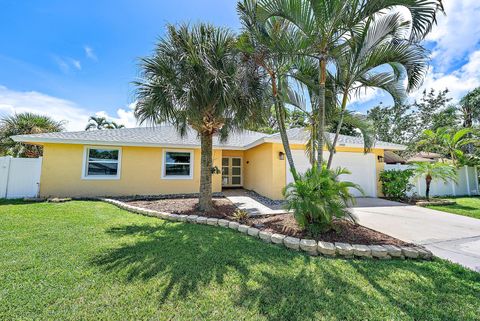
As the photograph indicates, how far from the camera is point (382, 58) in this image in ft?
17.7

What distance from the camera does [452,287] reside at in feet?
10.1

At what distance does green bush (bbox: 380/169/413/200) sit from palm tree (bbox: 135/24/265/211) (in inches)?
343

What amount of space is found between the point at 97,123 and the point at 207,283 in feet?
95.2

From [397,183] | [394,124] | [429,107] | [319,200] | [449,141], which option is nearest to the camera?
[319,200]

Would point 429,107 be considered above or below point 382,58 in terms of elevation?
above

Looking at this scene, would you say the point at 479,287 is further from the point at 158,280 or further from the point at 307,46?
the point at 307,46

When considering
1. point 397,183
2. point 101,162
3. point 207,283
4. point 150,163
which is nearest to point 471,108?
point 397,183

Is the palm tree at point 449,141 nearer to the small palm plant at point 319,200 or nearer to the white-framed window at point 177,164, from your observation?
the small palm plant at point 319,200

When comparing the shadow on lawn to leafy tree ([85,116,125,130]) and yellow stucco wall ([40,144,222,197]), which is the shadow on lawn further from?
leafy tree ([85,116,125,130])

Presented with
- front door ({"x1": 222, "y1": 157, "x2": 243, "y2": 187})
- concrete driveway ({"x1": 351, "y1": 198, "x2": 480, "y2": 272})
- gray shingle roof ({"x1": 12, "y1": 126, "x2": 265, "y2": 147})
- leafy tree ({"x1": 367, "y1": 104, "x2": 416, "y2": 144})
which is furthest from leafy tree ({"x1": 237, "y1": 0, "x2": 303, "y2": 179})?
leafy tree ({"x1": 367, "y1": 104, "x2": 416, "y2": 144})

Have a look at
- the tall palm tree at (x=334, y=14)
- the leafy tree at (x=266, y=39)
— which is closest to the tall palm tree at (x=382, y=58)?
the tall palm tree at (x=334, y=14)

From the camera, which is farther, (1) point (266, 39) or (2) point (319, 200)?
(1) point (266, 39)

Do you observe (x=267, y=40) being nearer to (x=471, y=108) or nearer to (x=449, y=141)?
(x=449, y=141)

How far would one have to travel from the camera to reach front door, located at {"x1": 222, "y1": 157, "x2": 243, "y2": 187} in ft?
46.5
